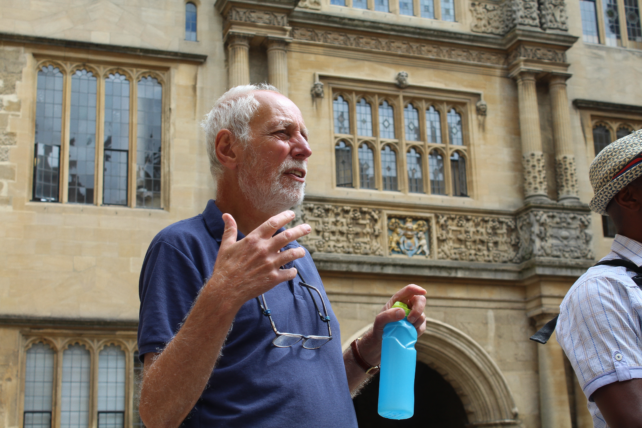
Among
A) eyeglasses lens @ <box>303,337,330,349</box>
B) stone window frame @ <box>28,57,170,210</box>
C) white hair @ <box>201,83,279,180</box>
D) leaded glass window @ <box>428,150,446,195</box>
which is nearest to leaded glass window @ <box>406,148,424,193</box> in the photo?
leaded glass window @ <box>428,150,446,195</box>

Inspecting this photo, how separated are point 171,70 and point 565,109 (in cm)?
599

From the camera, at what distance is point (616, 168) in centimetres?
262

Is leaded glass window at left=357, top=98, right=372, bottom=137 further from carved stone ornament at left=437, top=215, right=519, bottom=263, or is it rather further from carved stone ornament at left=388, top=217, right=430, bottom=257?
carved stone ornament at left=437, top=215, right=519, bottom=263

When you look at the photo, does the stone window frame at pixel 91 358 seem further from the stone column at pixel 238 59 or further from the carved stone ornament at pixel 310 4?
the carved stone ornament at pixel 310 4

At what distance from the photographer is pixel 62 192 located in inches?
396

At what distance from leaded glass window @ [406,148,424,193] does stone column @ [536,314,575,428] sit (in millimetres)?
2529

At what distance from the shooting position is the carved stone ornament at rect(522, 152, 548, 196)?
11.7 metres

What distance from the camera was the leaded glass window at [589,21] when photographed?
1350 centimetres

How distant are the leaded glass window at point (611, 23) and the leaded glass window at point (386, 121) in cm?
447

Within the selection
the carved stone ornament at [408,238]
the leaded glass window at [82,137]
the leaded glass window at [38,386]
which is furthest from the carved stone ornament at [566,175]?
the leaded glass window at [38,386]

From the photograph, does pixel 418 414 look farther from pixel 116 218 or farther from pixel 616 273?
pixel 616 273

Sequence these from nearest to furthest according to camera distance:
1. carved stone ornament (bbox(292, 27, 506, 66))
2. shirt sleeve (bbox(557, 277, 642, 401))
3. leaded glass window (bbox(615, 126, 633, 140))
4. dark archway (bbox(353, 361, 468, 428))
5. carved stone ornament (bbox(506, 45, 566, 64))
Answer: shirt sleeve (bbox(557, 277, 642, 401)) < carved stone ornament (bbox(292, 27, 506, 66)) < carved stone ornament (bbox(506, 45, 566, 64)) < dark archway (bbox(353, 361, 468, 428)) < leaded glass window (bbox(615, 126, 633, 140))

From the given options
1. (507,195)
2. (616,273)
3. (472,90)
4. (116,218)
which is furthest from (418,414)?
(616,273)

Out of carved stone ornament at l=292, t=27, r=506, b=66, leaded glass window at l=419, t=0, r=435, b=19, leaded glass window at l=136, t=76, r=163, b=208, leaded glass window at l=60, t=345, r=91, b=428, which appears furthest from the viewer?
leaded glass window at l=419, t=0, r=435, b=19
